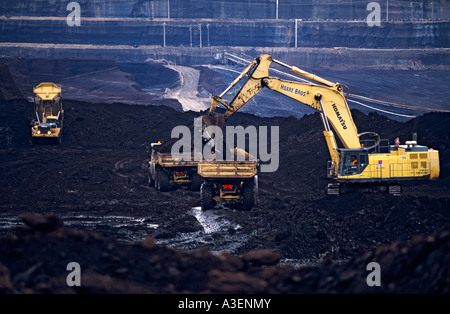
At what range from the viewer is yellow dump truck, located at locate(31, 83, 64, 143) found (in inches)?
1598

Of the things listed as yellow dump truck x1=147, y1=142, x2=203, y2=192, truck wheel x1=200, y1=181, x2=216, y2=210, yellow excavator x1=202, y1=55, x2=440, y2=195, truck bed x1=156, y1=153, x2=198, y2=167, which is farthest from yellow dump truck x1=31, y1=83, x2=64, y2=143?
yellow excavator x1=202, y1=55, x2=440, y2=195

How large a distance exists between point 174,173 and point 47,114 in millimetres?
16922

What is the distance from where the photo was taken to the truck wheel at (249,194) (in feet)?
78.1

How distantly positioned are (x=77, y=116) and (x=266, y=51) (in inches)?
1809

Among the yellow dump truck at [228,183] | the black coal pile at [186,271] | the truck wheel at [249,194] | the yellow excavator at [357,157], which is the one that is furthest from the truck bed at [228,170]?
the black coal pile at [186,271]

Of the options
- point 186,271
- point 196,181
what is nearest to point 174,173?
point 196,181

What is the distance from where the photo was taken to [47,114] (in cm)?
4188

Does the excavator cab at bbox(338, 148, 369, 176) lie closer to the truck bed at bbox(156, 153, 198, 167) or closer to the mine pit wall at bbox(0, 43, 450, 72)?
the truck bed at bbox(156, 153, 198, 167)

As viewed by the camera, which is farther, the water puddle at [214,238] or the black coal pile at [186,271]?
the water puddle at [214,238]

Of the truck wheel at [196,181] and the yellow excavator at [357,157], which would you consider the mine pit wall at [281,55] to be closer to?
the truck wheel at [196,181]

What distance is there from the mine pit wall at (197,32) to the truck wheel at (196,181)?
6598cm

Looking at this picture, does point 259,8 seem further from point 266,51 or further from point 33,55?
point 33,55
